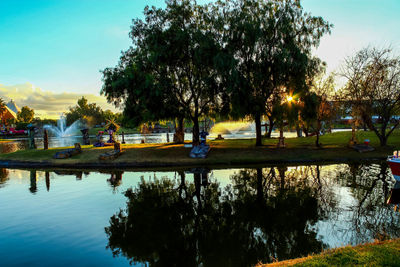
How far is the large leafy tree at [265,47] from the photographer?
91.6ft

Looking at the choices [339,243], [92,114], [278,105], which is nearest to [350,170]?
[278,105]

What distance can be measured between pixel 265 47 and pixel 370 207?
21463mm

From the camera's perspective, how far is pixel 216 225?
1057 cm

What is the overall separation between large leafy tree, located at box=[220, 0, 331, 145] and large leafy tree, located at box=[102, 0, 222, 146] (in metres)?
2.78

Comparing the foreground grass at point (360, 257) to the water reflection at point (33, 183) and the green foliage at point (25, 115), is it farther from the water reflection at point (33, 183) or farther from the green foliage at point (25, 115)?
the green foliage at point (25, 115)

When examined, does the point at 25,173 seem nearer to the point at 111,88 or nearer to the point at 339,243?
the point at 111,88

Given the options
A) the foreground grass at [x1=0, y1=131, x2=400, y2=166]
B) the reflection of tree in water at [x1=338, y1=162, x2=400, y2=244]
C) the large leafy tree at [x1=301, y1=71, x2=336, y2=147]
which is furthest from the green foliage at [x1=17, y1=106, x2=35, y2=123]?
the reflection of tree in water at [x1=338, y1=162, x2=400, y2=244]

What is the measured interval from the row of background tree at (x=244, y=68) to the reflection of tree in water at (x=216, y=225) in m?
14.6

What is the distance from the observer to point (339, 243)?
334 inches

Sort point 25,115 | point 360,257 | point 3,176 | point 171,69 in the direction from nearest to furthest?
1. point 360,257
2. point 3,176
3. point 171,69
4. point 25,115

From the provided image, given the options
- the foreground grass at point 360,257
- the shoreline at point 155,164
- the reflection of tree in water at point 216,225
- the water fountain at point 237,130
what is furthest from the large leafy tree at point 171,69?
the water fountain at point 237,130

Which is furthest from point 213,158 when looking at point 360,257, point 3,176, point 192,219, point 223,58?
point 360,257

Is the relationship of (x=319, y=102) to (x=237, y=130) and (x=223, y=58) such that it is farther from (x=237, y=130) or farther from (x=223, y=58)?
(x=237, y=130)

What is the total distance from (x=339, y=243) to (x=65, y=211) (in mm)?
12145
